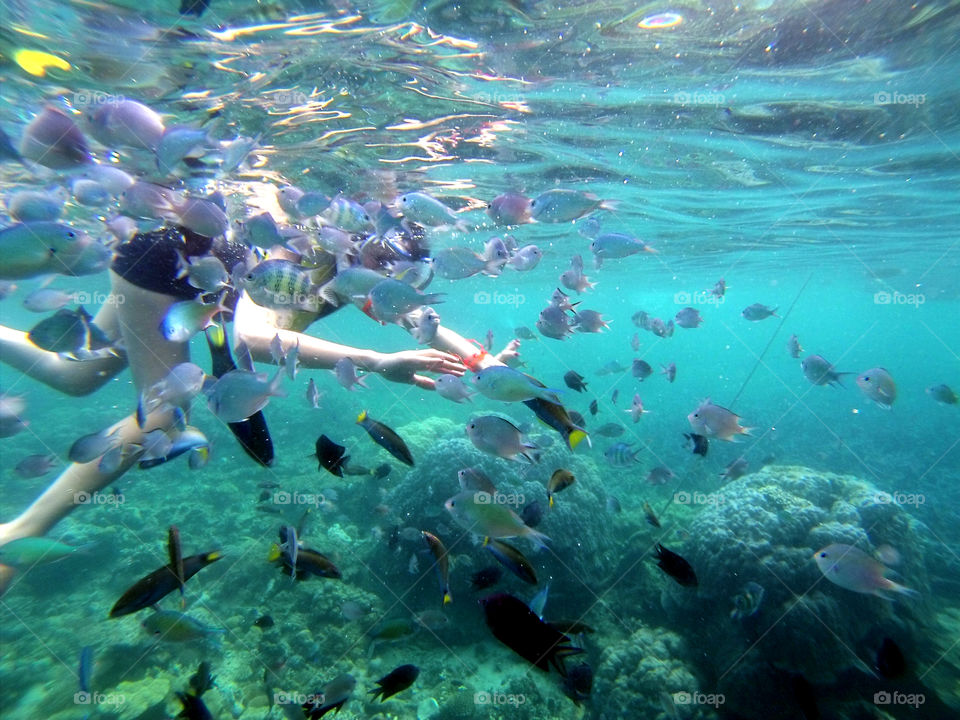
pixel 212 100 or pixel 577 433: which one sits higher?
pixel 212 100

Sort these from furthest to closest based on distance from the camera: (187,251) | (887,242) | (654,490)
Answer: (887,242) < (654,490) < (187,251)

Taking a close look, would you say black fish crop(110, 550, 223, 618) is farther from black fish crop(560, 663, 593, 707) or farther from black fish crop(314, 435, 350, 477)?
black fish crop(560, 663, 593, 707)

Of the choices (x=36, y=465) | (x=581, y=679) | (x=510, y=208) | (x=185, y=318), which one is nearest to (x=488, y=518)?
(x=581, y=679)

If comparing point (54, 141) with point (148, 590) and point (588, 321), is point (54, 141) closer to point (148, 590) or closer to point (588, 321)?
point (148, 590)

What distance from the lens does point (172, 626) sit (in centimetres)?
424

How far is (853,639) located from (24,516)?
1053 cm

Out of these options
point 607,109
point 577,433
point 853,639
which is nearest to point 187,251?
point 577,433

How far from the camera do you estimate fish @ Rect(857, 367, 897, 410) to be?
7.32 meters

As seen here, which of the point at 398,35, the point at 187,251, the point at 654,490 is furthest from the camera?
the point at 654,490

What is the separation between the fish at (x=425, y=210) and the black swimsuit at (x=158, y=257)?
7.68 ft

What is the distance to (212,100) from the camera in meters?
8.80

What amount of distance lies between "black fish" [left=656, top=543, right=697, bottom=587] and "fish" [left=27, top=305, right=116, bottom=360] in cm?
614

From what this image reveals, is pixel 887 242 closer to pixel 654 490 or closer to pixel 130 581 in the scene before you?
pixel 654 490

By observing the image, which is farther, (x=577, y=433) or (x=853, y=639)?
(x=853, y=639)
